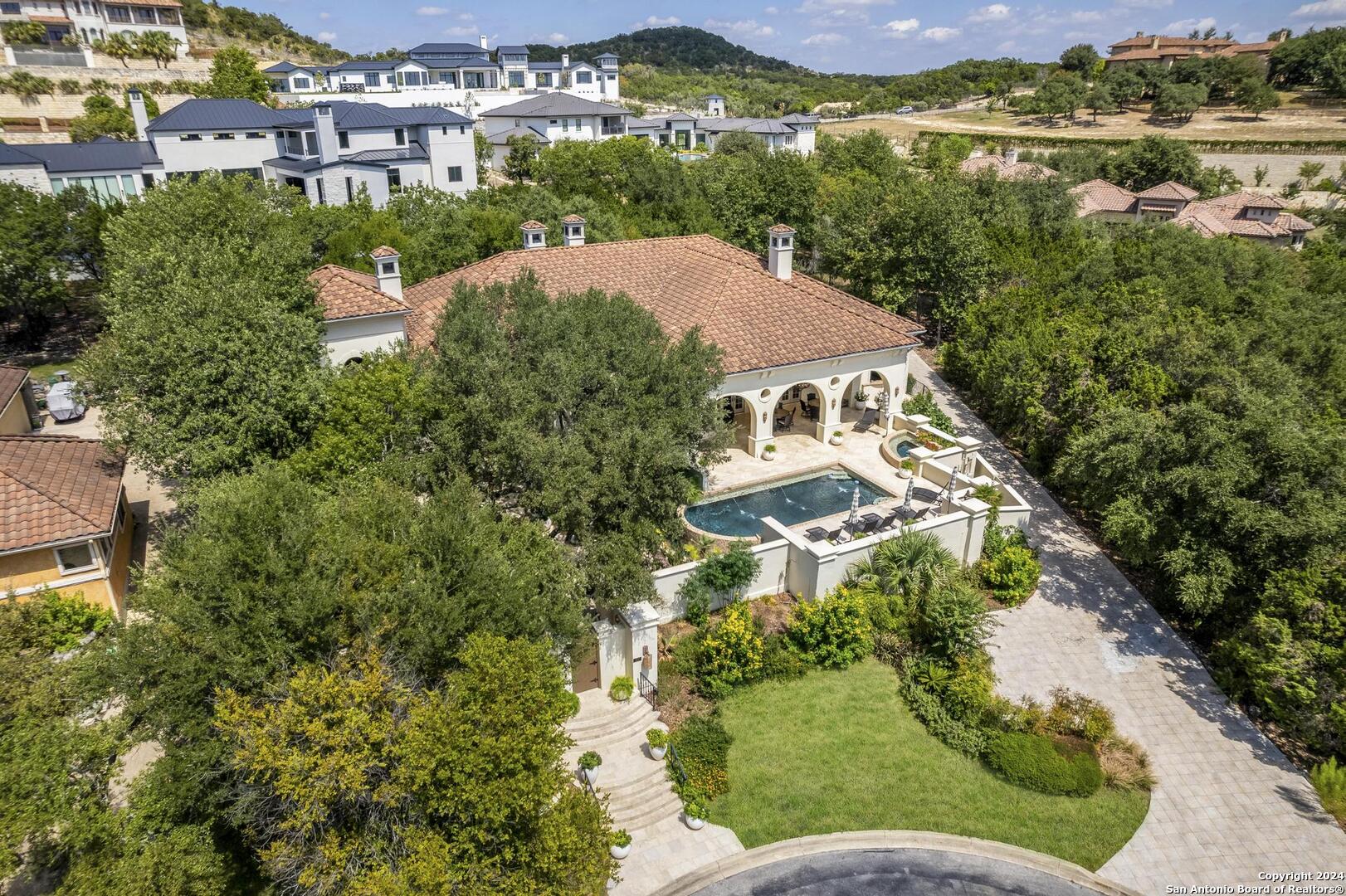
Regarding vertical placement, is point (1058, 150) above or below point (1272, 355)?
above

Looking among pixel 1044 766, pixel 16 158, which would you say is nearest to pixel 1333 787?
pixel 1044 766

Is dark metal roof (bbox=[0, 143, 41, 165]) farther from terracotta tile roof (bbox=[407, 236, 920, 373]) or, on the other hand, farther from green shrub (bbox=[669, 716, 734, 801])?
green shrub (bbox=[669, 716, 734, 801])

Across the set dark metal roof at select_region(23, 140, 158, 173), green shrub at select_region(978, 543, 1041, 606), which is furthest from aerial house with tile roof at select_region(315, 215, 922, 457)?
dark metal roof at select_region(23, 140, 158, 173)

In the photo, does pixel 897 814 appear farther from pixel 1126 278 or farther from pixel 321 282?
pixel 1126 278

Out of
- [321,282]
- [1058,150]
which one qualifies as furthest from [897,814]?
[1058,150]

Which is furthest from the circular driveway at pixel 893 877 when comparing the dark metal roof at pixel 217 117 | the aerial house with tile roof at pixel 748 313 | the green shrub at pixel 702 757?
the dark metal roof at pixel 217 117

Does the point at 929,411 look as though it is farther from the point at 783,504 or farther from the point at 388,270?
Result: the point at 388,270

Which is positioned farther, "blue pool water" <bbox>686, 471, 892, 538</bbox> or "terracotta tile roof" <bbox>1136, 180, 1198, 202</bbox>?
"terracotta tile roof" <bbox>1136, 180, 1198, 202</bbox>
